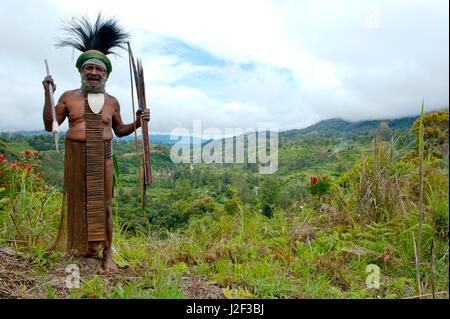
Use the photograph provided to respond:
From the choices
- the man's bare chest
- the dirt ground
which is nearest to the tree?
the dirt ground

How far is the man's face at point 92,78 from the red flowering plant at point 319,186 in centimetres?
428

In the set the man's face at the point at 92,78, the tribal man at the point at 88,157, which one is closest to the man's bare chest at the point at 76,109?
the tribal man at the point at 88,157

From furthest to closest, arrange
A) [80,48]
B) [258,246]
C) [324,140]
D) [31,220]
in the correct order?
1. [324,140]
2. [258,246]
3. [31,220]
4. [80,48]

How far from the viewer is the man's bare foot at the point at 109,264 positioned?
→ 283cm

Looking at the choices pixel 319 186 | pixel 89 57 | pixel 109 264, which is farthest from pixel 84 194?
pixel 319 186

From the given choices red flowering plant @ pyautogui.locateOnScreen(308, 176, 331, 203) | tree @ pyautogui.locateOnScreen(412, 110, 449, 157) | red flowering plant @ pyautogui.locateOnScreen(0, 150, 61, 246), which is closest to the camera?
red flowering plant @ pyautogui.locateOnScreen(0, 150, 61, 246)

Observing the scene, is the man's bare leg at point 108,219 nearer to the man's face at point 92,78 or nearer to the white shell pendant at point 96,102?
the white shell pendant at point 96,102

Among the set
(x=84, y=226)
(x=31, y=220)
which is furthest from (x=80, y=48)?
(x=31, y=220)

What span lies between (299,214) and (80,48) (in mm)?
4151

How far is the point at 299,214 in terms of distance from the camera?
17.2 ft

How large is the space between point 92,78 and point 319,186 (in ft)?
14.4

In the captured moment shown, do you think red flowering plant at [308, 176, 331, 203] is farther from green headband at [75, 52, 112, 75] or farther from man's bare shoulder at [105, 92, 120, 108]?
green headband at [75, 52, 112, 75]

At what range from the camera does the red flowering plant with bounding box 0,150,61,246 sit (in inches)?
130
